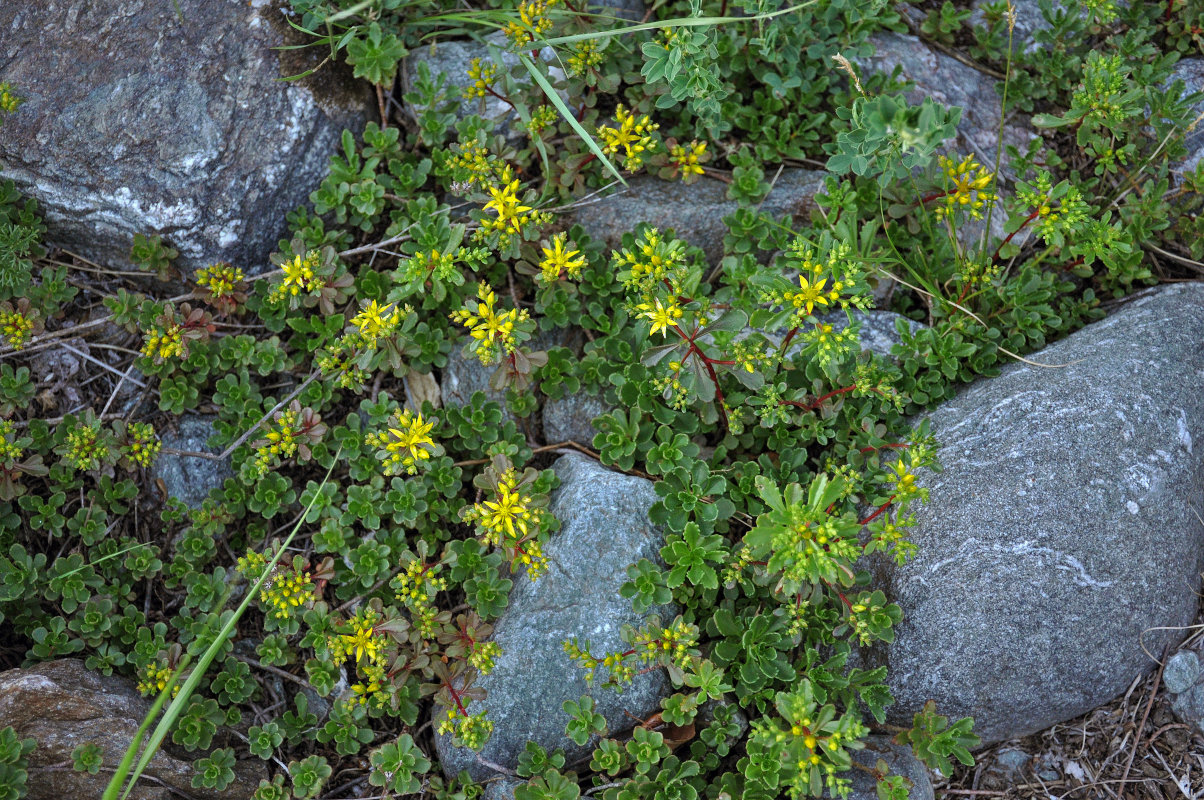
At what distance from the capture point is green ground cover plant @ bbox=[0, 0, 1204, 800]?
12.2ft

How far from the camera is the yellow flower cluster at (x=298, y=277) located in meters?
4.21

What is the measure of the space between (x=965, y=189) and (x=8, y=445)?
16.2ft

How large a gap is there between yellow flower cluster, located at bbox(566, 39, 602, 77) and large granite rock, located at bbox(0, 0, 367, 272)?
1449mm

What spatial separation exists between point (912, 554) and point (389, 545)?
8.17 ft

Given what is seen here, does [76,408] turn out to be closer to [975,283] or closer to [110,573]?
[110,573]

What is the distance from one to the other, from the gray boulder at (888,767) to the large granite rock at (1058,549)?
0.16 meters

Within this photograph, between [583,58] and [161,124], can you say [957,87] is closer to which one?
[583,58]

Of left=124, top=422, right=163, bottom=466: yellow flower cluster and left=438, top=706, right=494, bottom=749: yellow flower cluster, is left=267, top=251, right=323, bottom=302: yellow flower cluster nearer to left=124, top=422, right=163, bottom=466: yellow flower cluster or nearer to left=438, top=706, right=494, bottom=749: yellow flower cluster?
left=124, top=422, right=163, bottom=466: yellow flower cluster

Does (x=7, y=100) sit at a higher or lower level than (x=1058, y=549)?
higher

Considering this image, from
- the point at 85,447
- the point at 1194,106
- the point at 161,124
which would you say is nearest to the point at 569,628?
the point at 85,447

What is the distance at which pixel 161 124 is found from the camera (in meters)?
4.39

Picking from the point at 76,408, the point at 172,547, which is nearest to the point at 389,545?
the point at 172,547

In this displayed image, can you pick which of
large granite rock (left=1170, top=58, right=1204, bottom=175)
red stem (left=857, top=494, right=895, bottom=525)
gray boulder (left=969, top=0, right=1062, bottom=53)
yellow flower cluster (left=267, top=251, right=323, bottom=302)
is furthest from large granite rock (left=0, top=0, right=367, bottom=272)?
large granite rock (left=1170, top=58, right=1204, bottom=175)

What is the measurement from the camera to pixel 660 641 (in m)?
3.67
